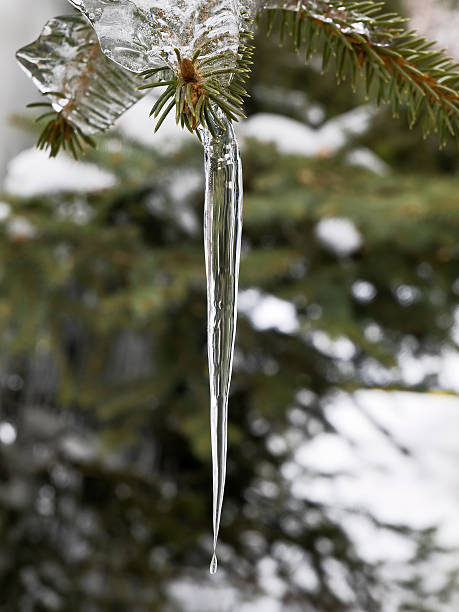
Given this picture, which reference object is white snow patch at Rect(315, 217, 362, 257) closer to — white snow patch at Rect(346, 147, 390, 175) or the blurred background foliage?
the blurred background foliage

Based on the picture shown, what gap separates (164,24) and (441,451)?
127cm

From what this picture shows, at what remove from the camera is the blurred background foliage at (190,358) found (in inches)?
36.7

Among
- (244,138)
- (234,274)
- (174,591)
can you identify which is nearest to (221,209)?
(234,274)

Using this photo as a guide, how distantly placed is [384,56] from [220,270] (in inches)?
4.8

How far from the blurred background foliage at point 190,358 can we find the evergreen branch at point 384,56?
0.56 m

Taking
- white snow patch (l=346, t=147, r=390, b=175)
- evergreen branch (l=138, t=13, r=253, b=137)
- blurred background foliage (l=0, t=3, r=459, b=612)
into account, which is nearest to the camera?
evergreen branch (l=138, t=13, r=253, b=137)

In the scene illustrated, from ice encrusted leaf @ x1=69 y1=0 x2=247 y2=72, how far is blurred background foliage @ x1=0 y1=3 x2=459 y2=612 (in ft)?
2.09

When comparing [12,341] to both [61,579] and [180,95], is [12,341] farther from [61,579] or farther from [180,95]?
[180,95]

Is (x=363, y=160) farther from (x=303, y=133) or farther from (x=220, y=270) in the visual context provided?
(x=220, y=270)

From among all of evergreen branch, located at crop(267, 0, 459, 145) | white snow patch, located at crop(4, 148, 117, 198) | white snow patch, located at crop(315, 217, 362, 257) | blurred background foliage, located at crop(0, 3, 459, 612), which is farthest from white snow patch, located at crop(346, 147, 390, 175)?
evergreen branch, located at crop(267, 0, 459, 145)

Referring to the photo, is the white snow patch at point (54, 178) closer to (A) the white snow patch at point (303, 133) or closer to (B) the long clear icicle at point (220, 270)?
(A) the white snow patch at point (303, 133)

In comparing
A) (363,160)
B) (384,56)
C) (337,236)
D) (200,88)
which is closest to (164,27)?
(200,88)

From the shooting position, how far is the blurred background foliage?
932mm

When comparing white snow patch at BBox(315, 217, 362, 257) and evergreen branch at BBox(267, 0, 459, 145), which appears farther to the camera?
white snow patch at BBox(315, 217, 362, 257)
